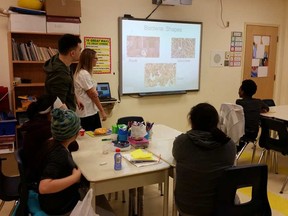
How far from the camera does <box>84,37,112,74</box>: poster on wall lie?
14.3ft

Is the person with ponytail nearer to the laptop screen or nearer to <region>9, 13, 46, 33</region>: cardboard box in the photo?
<region>9, 13, 46, 33</region>: cardboard box

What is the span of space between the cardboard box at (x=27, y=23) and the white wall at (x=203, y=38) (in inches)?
14.3

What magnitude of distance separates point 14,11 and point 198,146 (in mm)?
2728

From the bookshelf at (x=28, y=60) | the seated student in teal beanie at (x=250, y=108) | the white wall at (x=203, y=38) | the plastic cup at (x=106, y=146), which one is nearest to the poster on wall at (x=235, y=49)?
the white wall at (x=203, y=38)

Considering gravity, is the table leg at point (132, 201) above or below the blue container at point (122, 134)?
below

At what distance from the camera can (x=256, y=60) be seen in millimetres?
5953

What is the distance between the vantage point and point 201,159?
1856 mm

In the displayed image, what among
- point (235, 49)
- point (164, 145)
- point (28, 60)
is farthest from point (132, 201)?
point (235, 49)

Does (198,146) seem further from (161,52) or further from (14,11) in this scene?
(161,52)

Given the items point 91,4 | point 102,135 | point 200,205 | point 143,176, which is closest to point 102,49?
point 91,4

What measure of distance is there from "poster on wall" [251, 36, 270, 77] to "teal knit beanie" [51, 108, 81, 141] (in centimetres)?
491

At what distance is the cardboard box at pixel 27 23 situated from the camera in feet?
11.3

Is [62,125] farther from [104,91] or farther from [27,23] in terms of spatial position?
[104,91]

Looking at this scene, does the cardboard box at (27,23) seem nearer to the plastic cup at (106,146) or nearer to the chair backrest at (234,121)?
the plastic cup at (106,146)
